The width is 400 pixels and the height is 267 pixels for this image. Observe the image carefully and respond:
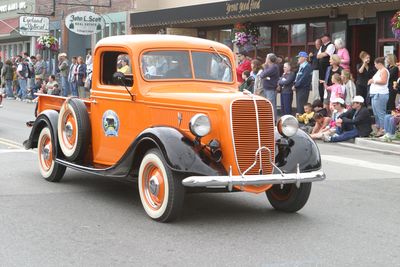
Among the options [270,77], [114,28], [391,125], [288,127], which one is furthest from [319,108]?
[114,28]

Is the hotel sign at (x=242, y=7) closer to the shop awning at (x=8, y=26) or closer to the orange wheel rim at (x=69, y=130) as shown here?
the orange wheel rim at (x=69, y=130)

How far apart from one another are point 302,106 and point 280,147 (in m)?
10.3

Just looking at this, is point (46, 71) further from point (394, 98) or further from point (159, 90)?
point (159, 90)

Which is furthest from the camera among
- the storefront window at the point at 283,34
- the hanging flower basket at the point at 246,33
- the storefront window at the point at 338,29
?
the hanging flower basket at the point at 246,33

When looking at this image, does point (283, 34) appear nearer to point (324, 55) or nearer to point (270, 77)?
point (324, 55)

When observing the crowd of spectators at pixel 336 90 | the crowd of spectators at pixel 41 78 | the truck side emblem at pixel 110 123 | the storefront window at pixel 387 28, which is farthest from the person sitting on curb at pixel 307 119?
the crowd of spectators at pixel 41 78

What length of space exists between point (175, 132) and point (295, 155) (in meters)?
1.33

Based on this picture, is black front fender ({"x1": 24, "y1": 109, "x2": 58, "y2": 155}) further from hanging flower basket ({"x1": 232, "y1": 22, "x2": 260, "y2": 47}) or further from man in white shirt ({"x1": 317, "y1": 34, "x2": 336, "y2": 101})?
hanging flower basket ({"x1": 232, "y1": 22, "x2": 260, "y2": 47})

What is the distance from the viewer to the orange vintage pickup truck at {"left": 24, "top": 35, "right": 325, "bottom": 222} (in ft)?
21.5

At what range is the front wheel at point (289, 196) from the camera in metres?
7.15

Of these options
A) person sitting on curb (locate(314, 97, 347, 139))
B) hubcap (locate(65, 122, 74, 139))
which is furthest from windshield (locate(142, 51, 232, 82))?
person sitting on curb (locate(314, 97, 347, 139))

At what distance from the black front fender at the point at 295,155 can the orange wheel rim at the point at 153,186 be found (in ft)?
4.13

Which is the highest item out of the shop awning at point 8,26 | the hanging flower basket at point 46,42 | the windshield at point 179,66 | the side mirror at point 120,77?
the shop awning at point 8,26

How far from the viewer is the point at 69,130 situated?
8391 millimetres
